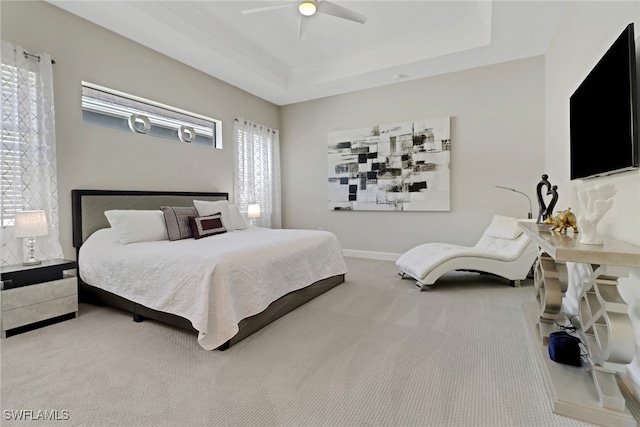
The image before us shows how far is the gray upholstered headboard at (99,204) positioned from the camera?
10.1 feet

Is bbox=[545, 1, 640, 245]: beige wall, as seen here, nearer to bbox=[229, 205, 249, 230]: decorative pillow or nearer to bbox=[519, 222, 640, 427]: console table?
bbox=[519, 222, 640, 427]: console table

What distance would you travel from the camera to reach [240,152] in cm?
515

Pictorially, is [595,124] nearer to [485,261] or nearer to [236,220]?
[485,261]

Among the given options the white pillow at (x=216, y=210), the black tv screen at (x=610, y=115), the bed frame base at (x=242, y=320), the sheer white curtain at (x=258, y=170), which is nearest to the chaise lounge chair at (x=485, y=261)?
the bed frame base at (x=242, y=320)

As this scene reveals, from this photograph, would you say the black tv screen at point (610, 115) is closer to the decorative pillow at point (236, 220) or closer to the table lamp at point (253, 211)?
the decorative pillow at point (236, 220)

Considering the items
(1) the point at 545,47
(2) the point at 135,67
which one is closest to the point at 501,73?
(1) the point at 545,47

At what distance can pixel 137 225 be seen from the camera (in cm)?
305

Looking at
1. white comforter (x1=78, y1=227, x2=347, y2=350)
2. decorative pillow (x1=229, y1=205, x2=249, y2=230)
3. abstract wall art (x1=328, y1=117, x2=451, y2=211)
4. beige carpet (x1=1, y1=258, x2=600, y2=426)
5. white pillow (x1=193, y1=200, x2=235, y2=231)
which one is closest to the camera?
beige carpet (x1=1, y1=258, x2=600, y2=426)

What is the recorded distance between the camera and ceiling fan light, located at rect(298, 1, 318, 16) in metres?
2.93

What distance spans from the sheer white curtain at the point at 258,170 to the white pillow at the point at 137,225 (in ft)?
6.10

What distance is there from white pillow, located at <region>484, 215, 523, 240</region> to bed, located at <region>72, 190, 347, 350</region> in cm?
205

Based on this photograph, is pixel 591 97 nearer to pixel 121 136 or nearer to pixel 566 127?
pixel 566 127

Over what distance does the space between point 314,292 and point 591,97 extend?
278 centimetres

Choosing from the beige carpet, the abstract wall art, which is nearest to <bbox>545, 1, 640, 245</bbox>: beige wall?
the beige carpet
